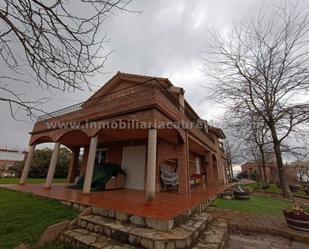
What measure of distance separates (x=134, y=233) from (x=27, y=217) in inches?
127

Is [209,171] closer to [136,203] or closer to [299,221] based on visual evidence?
[299,221]

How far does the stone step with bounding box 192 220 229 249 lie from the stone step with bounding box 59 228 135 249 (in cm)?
151

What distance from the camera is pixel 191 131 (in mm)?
9555

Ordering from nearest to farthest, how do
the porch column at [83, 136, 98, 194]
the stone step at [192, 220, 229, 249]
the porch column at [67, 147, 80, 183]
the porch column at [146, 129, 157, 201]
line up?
the stone step at [192, 220, 229, 249], the porch column at [146, 129, 157, 201], the porch column at [83, 136, 98, 194], the porch column at [67, 147, 80, 183]

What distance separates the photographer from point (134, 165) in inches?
385

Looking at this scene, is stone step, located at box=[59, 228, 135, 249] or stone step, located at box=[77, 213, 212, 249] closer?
stone step, located at box=[77, 213, 212, 249]

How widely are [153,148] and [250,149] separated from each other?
17.3 m

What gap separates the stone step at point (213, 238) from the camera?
3626mm

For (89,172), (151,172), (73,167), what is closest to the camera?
(151,172)

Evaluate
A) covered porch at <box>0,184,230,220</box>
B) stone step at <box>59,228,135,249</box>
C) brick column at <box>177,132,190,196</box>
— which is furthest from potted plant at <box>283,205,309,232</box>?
stone step at <box>59,228,135,249</box>

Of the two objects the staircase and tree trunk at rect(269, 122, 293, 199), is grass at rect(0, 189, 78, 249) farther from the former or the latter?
tree trunk at rect(269, 122, 293, 199)

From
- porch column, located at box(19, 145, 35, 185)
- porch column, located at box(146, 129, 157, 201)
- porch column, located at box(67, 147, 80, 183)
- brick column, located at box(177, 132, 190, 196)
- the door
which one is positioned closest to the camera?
porch column, located at box(146, 129, 157, 201)

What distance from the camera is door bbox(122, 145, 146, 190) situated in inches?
373

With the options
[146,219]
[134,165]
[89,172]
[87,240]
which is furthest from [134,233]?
[134,165]
